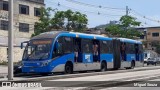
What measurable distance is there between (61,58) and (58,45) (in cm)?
89

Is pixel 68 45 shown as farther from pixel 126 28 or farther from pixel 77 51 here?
pixel 126 28

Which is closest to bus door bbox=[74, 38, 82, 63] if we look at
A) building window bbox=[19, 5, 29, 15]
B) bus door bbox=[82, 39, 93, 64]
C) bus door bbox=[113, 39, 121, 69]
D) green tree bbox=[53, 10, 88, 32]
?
bus door bbox=[82, 39, 93, 64]

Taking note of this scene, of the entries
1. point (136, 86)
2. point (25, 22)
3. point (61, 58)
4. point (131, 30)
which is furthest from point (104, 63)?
point (131, 30)

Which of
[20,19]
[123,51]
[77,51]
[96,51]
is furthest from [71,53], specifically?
[20,19]

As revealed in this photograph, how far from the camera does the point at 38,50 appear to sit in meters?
28.5

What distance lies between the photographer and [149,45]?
130 meters

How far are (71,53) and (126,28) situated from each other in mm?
52704

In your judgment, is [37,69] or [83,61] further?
[83,61]

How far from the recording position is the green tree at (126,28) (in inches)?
3132

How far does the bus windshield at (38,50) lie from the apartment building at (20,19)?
3325cm

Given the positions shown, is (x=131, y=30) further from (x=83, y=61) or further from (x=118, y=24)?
(x=83, y=61)

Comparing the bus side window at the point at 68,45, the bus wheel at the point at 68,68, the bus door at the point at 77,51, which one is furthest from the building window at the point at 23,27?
the bus wheel at the point at 68,68

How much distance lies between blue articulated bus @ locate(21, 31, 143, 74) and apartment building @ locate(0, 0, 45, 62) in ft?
87.1

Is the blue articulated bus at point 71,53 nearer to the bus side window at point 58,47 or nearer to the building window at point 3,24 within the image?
the bus side window at point 58,47
